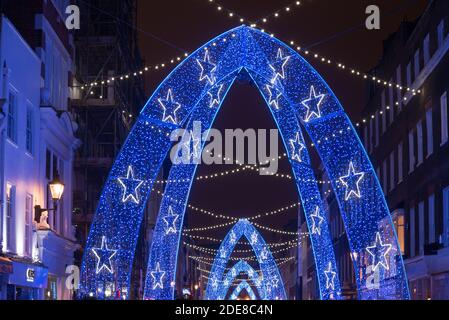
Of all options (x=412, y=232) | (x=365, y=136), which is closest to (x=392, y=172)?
(x=412, y=232)

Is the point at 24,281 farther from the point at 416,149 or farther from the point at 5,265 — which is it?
the point at 416,149

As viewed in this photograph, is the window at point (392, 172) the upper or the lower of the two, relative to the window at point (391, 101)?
lower

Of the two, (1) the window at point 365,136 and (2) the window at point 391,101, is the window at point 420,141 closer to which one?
(2) the window at point 391,101

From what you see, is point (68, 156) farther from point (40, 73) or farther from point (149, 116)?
point (149, 116)

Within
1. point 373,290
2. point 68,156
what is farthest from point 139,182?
point 68,156

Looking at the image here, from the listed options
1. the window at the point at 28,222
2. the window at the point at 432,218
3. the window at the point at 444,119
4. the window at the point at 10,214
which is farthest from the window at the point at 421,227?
the window at the point at 10,214

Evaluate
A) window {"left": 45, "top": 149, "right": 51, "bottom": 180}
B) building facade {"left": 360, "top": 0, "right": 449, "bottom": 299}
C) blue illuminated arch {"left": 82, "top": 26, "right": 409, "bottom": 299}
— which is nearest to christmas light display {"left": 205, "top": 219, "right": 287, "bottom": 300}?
building facade {"left": 360, "top": 0, "right": 449, "bottom": 299}

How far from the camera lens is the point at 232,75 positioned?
86.1 feet

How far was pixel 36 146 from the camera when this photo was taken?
27359 mm

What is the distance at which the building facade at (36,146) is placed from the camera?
23.9m

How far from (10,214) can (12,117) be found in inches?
107

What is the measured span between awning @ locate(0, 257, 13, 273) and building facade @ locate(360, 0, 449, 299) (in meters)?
13.3

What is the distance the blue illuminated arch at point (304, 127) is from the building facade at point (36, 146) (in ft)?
8.99

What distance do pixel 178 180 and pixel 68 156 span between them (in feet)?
24.1
